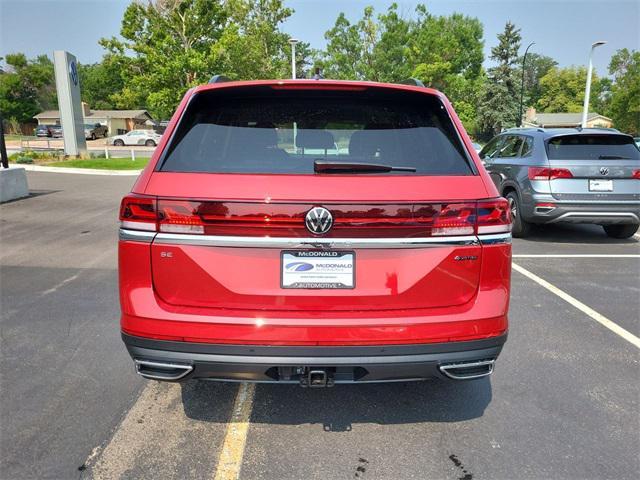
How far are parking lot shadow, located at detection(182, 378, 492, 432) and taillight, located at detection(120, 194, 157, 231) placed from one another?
4.25ft

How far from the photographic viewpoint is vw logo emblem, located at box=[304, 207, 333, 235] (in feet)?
7.07

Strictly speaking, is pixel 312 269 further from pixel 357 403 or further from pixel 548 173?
pixel 548 173

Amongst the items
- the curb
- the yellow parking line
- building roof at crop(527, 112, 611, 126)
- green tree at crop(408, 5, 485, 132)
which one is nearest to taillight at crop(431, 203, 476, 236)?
the yellow parking line

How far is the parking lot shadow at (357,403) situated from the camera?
2898mm

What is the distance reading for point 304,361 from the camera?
2.23 m

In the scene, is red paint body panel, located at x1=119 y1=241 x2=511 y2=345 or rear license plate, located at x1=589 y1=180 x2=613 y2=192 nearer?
red paint body panel, located at x1=119 y1=241 x2=511 y2=345

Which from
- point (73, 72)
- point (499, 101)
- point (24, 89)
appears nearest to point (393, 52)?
point (499, 101)

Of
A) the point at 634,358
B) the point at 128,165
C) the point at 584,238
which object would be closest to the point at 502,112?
the point at 128,165

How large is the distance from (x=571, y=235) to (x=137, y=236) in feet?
26.1

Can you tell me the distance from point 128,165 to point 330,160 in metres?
21.6

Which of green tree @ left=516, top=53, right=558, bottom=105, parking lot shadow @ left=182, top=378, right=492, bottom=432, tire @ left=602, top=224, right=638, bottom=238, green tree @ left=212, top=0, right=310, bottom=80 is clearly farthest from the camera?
green tree @ left=516, top=53, right=558, bottom=105

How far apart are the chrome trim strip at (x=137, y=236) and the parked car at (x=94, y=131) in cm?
5965

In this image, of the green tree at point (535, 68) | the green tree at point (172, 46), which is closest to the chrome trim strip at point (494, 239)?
the green tree at point (172, 46)

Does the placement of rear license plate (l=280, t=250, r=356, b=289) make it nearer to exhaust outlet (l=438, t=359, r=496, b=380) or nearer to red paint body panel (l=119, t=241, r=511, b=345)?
red paint body panel (l=119, t=241, r=511, b=345)
